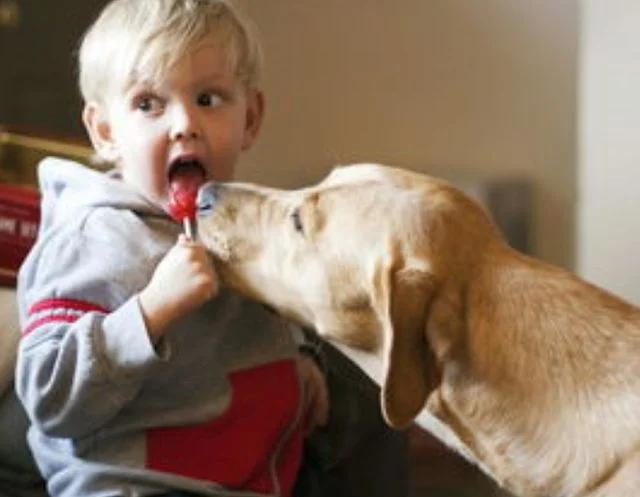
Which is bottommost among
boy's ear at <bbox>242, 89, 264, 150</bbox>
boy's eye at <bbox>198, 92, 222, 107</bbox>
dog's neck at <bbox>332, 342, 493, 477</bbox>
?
dog's neck at <bbox>332, 342, 493, 477</bbox>

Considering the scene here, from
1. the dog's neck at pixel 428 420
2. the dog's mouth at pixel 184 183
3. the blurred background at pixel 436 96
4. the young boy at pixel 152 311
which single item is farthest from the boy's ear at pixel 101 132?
the blurred background at pixel 436 96

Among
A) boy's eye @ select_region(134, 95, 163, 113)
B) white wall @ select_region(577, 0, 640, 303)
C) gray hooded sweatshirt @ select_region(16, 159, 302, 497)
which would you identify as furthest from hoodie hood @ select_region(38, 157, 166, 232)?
white wall @ select_region(577, 0, 640, 303)

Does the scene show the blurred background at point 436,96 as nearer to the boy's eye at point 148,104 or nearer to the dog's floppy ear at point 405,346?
the boy's eye at point 148,104

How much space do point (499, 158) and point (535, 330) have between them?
2.20m

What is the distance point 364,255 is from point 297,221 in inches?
4.5

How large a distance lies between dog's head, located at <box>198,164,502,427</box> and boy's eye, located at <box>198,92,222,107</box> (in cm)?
14

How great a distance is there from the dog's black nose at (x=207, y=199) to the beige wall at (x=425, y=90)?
76.9 inches

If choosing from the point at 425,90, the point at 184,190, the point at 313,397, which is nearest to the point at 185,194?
the point at 184,190

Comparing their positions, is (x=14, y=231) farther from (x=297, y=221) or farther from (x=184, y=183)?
(x=297, y=221)

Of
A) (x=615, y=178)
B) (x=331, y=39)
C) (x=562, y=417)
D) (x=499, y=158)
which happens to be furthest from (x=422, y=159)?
(x=562, y=417)

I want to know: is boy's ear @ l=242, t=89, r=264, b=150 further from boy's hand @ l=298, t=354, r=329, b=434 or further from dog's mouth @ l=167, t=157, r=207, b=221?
boy's hand @ l=298, t=354, r=329, b=434

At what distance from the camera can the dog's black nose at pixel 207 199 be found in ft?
4.46

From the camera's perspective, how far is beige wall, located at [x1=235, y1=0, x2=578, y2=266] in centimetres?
329

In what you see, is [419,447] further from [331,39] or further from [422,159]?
[331,39]
